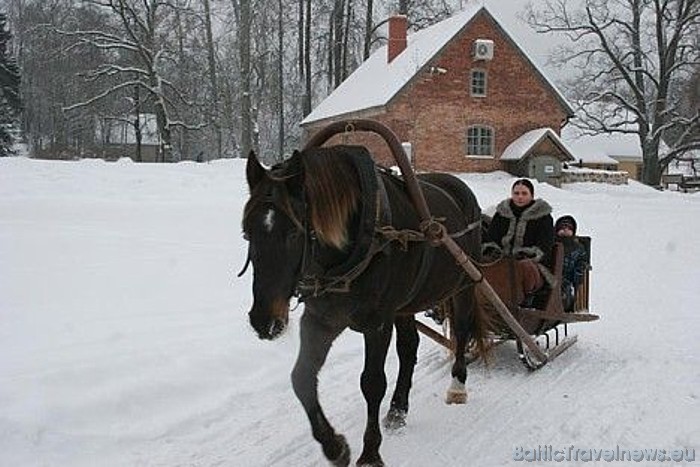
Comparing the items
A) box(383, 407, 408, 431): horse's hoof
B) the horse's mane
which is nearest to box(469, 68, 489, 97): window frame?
box(383, 407, 408, 431): horse's hoof

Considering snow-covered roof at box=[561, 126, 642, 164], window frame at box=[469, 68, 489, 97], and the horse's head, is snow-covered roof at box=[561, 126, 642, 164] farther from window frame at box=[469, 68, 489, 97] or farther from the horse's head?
the horse's head

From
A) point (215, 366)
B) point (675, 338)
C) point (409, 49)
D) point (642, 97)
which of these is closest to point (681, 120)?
point (642, 97)

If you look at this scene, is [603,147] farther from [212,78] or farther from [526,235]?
[526,235]

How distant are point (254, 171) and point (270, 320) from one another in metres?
0.81

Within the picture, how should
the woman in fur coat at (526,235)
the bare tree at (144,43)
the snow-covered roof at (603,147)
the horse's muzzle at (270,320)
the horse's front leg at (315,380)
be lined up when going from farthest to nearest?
1. the snow-covered roof at (603,147)
2. the bare tree at (144,43)
3. the woman in fur coat at (526,235)
4. the horse's front leg at (315,380)
5. the horse's muzzle at (270,320)

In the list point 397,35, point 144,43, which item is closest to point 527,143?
point 397,35

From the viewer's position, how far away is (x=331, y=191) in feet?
13.0

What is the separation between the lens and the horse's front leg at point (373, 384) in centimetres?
441

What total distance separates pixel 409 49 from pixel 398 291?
29.7m

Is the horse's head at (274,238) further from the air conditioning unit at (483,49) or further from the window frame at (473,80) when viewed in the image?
the window frame at (473,80)

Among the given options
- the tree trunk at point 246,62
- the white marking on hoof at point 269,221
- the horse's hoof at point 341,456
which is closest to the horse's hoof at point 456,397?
the horse's hoof at point 341,456

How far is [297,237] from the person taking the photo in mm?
3754

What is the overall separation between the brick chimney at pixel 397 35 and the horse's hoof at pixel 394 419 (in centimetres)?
2991

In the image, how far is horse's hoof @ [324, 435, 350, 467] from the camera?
4348 millimetres
